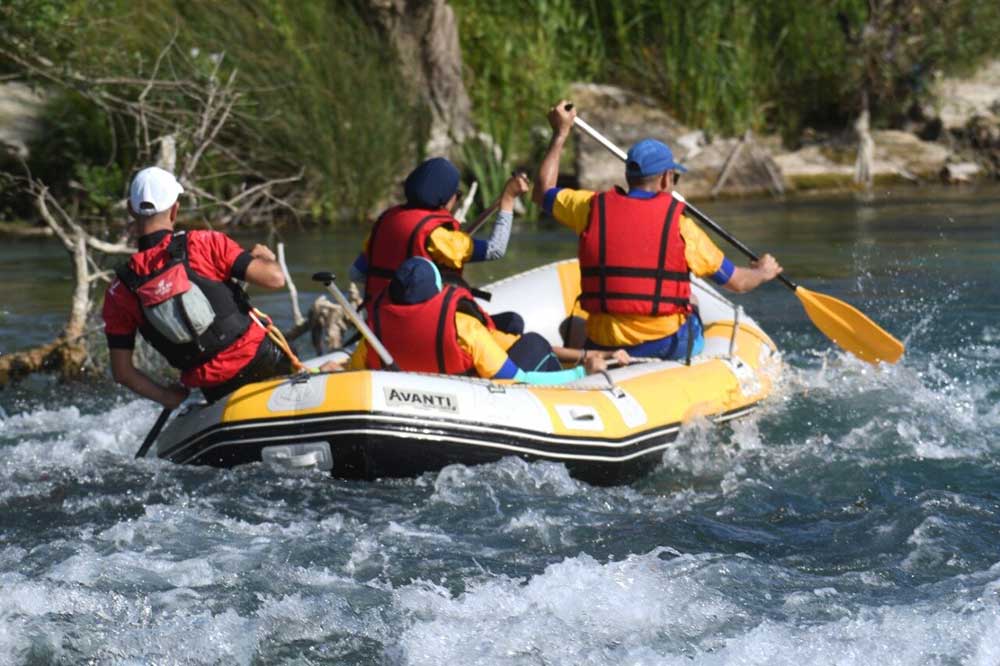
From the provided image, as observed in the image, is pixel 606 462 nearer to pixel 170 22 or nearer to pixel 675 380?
pixel 675 380

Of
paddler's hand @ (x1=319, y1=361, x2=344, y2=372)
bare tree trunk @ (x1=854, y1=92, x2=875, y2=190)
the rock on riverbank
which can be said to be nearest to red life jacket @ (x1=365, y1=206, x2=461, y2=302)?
paddler's hand @ (x1=319, y1=361, x2=344, y2=372)

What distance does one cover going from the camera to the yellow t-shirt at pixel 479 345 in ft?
18.7

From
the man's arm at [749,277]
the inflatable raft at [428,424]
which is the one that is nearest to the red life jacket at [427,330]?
the inflatable raft at [428,424]

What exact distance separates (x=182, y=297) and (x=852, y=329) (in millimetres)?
3216

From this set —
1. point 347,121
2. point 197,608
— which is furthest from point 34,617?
point 347,121

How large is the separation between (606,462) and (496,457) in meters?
0.45

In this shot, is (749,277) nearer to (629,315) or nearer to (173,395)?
(629,315)

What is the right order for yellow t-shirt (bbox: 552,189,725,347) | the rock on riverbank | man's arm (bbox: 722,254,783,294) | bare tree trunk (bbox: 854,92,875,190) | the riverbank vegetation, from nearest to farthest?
yellow t-shirt (bbox: 552,189,725,347) → man's arm (bbox: 722,254,783,294) → the riverbank vegetation → the rock on riverbank → bare tree trunk (bbox: 854,92,875,190)

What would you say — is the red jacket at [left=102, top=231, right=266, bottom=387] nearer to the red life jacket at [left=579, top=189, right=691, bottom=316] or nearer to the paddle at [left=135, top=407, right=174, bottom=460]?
the paddle at [left=135, top=407, right=174, bottom=460]

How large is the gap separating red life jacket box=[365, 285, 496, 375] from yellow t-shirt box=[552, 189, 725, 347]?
2.38 feet

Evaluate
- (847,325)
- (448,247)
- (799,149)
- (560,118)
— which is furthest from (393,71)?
(448,247)

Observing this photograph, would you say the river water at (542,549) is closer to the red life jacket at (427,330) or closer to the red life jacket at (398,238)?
the red life jacket at (427,330)

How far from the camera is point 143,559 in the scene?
16.0 feet

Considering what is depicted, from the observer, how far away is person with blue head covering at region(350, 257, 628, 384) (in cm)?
557
